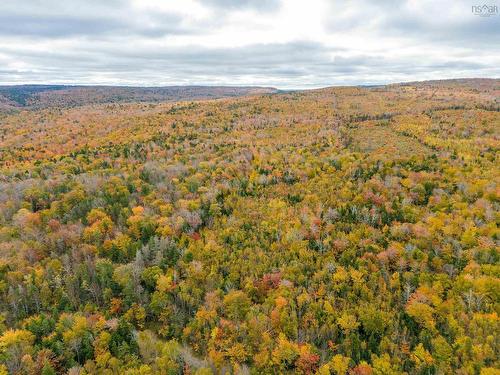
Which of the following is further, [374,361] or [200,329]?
[200,329]

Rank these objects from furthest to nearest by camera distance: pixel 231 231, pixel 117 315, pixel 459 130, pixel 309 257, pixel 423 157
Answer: pixel 459 130 → pixel 423 157 → pixel 231 231 → pixel 309 257 → pixel 117 315

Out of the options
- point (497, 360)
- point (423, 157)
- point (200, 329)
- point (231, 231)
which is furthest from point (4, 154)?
point (497, 360)

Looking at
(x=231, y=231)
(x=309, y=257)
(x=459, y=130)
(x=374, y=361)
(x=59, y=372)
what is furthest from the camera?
(x=459, y=130)

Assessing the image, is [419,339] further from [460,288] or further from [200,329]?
[200,329]

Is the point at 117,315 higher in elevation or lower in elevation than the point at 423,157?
lower

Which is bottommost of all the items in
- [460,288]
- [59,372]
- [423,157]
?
[59,372]

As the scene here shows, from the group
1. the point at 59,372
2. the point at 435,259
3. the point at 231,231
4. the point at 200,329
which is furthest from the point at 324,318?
the point at 59,372

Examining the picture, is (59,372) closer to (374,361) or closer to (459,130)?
(374,361)
